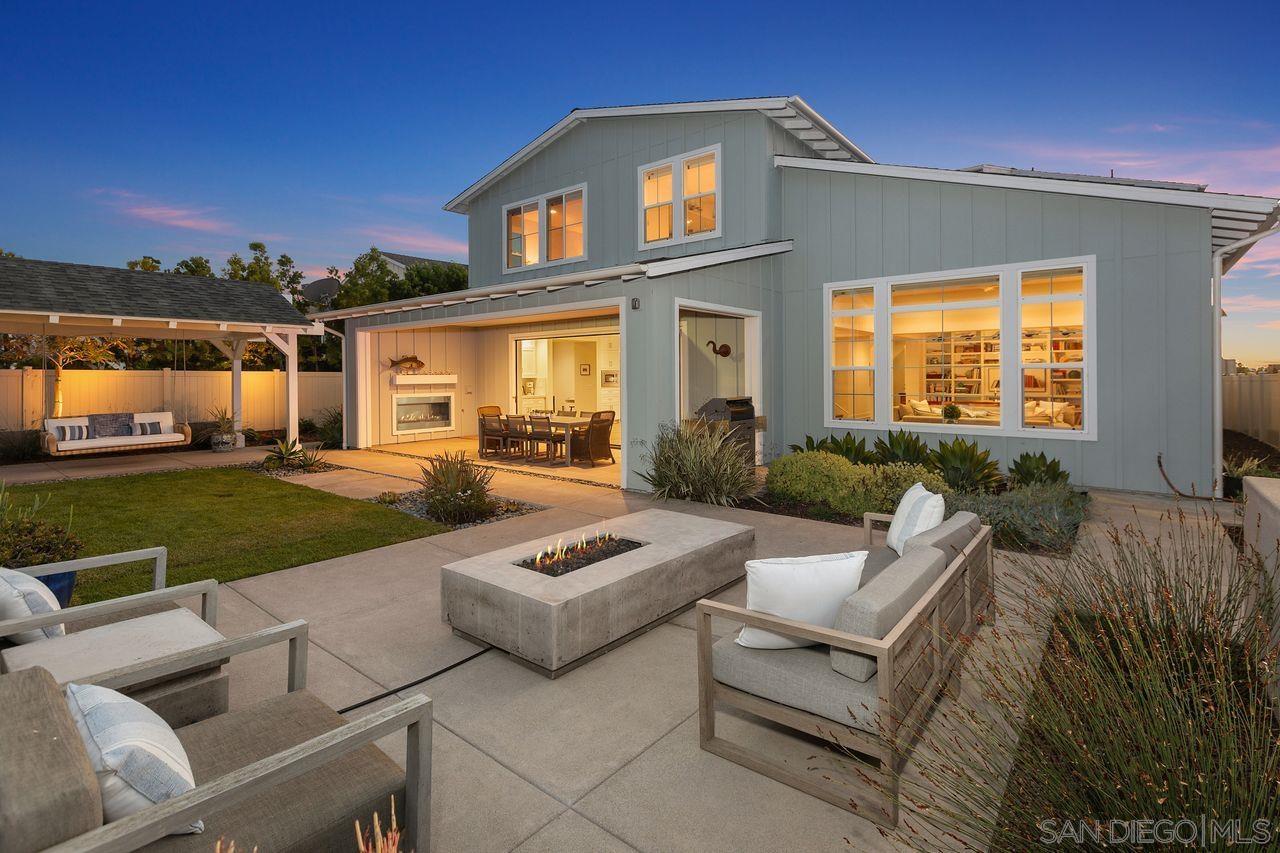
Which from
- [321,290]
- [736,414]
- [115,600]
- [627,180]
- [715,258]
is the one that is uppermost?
[627,180]

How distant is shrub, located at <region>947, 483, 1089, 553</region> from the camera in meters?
5.95

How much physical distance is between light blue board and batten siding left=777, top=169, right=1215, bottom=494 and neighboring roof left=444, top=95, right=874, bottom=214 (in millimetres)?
1581

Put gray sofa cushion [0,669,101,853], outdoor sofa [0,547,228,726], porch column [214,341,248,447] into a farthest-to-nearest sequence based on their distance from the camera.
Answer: porch column [214,341,248,447]
outdoor sofa [0,547,228,726]
gray sofa cushion [0,669,101,853]

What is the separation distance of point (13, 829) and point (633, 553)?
10.8ft

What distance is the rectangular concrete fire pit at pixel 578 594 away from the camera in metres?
3.51

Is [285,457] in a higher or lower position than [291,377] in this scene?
lower

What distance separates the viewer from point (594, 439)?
11.5 m

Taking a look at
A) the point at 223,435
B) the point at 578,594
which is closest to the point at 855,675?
the point at 578,594

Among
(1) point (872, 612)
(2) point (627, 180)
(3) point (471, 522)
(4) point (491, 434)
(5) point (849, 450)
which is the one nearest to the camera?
(1) point (872, 612)

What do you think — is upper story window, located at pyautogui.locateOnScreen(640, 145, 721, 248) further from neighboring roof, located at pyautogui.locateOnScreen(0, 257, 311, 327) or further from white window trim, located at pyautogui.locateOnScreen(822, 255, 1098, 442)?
neighboring roof, located at pyautogui.locateOnScreen(0, 257, 311, 327)

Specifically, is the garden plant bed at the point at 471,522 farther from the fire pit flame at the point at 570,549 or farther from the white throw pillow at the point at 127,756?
the white throw pillow at the point at 127,756

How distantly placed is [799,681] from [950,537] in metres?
1.53

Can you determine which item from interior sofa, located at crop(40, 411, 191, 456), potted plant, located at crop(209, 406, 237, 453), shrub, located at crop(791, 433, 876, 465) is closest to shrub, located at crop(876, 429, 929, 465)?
shrub, located at crop(791, 433, 876, 465)

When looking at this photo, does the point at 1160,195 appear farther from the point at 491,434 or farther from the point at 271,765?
the point at 491,434
